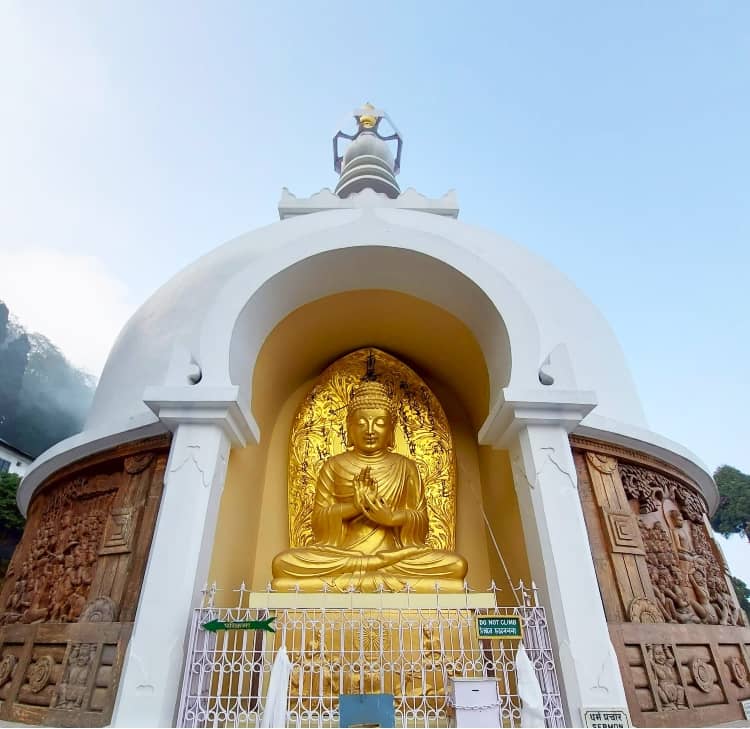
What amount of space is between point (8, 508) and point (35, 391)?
750 inches

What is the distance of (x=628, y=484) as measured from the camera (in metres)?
4.80

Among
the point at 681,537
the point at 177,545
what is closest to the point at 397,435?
the point at 681,537

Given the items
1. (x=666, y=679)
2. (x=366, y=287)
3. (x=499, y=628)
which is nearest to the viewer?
(x=499, y=628)

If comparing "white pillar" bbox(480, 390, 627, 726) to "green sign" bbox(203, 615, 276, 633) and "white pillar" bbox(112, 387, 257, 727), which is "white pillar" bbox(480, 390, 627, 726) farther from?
"white pillar" bbox(112, 387, 257, 727)

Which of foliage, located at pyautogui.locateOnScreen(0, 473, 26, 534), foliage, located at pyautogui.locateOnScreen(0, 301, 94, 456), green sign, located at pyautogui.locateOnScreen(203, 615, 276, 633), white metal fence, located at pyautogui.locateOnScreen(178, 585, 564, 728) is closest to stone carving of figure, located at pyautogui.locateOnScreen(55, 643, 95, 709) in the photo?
white metal fence, located at pyautogui.locateOnScreen(178, 585, 564, 728)

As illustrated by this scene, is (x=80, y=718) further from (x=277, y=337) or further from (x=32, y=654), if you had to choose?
(x=277, y=337)

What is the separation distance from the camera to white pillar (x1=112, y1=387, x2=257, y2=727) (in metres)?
3.24

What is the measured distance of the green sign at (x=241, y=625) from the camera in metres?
3.26

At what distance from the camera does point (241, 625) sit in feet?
10.8

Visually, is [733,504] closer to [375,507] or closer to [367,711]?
[375,507]

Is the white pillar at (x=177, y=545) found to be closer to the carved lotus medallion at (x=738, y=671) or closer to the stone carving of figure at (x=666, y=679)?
the stone carving of figure at (x=666, y=679)

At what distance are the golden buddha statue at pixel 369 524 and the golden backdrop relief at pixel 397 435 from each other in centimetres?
21

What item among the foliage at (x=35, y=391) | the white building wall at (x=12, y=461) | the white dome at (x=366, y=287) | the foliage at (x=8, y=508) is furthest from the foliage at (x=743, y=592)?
the foliage at (x=35, y=391)

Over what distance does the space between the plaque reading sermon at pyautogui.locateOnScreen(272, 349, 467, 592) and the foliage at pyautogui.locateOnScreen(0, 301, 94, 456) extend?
101 ft
